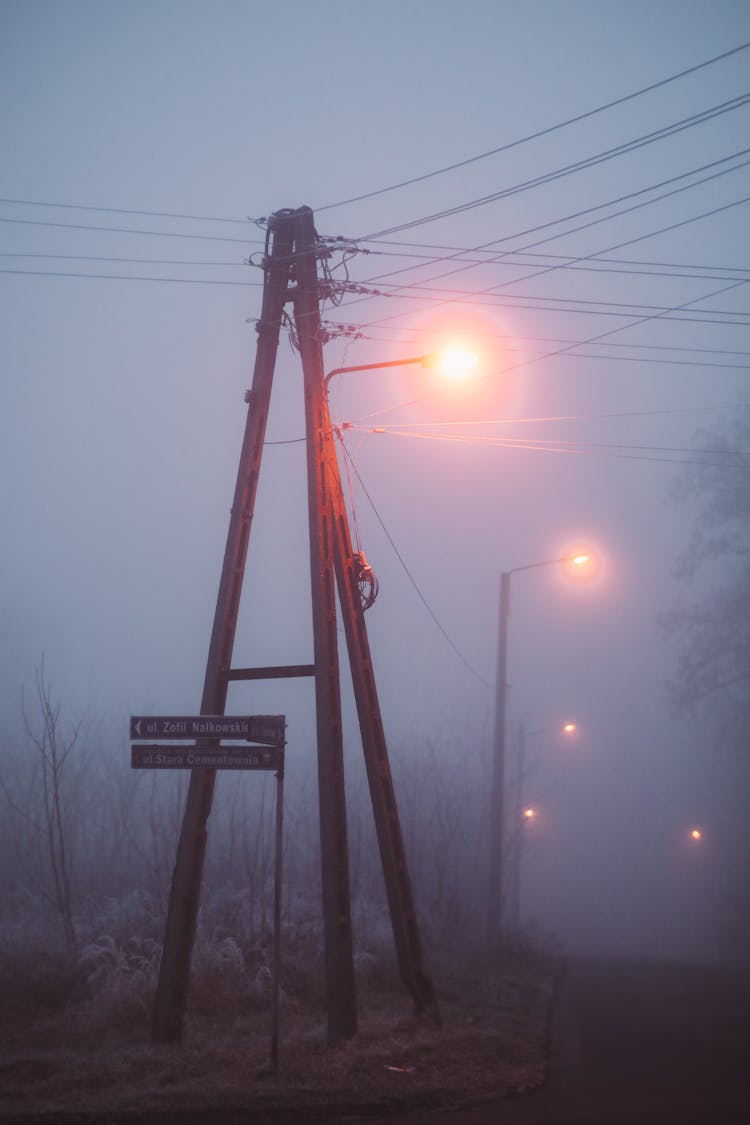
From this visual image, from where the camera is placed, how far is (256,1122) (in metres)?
8.42

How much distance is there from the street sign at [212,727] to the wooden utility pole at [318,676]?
1.68 metres

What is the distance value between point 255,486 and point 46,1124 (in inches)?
301

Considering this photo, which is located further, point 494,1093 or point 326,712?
point 326,712

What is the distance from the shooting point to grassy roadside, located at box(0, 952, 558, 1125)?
341 inches

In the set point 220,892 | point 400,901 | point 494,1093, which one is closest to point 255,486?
point 400,901

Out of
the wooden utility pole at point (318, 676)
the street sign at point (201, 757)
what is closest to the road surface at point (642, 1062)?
the wooden utility pole at point (318, 676)

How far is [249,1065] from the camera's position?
395 inches

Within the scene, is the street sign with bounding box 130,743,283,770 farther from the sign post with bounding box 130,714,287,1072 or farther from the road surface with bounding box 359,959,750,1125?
the road surface with bounding box 359,959,750,1125

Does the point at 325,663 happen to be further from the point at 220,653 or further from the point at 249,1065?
the point at 249,1065

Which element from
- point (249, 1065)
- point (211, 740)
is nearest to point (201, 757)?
point (211, 740)

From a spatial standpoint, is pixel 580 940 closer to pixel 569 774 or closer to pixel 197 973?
pixel 569 774

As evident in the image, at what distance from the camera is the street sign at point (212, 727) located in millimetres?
10070

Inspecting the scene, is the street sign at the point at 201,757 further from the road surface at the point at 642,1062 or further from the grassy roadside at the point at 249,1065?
the road surface at the point at 642,1062

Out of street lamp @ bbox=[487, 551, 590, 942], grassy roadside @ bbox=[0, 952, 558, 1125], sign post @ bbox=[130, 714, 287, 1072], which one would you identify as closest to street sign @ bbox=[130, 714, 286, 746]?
sign post @ bbox=[130, 714, 287, 1072]
